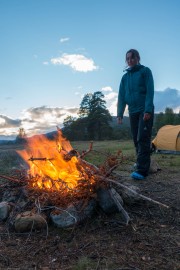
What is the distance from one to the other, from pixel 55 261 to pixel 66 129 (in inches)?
1936

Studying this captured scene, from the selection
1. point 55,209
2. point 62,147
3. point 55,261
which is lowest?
point 55,261

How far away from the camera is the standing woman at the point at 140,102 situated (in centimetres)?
596

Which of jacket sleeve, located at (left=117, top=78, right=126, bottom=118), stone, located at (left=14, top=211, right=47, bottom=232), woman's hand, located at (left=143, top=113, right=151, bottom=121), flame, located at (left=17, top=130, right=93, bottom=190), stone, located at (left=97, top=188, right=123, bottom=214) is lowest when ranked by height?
stone, located at (left=14, top=211, right=47, bottom=232)

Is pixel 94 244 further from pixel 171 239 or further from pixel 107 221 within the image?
pixel 171 239

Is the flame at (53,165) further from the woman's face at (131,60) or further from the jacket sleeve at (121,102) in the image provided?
the woman's face at (131,60)

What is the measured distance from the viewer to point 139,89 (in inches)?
243

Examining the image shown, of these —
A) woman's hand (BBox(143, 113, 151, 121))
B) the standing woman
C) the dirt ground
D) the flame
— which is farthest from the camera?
the standing woman

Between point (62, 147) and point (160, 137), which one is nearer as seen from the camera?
point (62, 147)

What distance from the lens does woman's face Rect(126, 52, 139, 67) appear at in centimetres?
608

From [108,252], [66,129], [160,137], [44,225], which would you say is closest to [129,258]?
[108,252]

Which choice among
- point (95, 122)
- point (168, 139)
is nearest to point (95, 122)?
point (95, 122)

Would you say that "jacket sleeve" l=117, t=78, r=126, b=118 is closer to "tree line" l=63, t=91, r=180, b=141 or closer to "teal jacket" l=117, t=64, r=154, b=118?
"teal jacket" l=117, t=64, r=154, b=118

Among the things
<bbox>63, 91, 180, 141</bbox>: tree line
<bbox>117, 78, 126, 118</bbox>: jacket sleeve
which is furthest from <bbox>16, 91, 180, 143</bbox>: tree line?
<bbox>117, 78, 126, 118</bbox>: jacket sleeve

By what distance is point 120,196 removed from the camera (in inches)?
169
